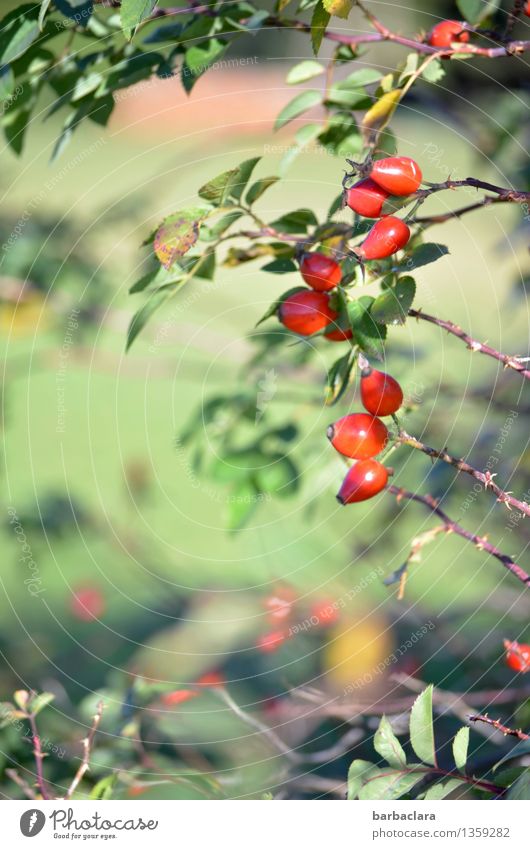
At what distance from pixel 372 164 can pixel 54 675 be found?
3.60ft

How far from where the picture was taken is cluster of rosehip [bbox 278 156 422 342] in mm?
487

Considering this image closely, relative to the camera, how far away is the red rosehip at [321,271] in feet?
1.74

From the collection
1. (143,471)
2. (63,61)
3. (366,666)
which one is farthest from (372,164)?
(143,471)

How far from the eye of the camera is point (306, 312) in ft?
1.81

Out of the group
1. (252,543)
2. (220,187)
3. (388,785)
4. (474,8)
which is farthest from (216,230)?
(252,543)

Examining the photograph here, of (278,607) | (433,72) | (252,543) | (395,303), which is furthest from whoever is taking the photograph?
(252,543)

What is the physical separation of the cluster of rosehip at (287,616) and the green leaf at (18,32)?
2.21 ft

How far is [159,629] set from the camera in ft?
4.86

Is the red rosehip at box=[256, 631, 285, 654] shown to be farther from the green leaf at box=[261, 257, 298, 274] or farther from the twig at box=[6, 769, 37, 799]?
the green leaf at box=[261, 257, 298, 274]

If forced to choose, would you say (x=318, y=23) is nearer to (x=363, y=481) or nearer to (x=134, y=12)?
(x=134, y=12)

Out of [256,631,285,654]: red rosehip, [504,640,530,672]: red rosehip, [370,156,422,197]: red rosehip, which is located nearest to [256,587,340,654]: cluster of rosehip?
[256,631,285,654]: red rosehip

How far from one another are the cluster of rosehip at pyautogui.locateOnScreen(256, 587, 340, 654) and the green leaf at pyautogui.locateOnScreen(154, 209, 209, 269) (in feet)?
2.00

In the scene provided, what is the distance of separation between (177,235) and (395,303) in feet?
0.45

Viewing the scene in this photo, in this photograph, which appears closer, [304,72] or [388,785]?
[388,785]
